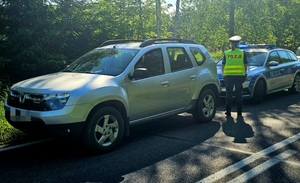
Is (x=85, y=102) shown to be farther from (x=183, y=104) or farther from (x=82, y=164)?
(x=183, y=104)

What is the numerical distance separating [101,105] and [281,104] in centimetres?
607

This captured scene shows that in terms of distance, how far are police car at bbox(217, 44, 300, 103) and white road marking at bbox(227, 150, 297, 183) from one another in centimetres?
448

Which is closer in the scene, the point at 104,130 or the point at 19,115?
the point at 19,115

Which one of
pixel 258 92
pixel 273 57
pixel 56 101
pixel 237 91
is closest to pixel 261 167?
pixel 56 101

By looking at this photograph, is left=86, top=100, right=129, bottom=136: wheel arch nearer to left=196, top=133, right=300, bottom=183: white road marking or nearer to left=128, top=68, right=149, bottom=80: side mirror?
left=128, top=68, right=149, bottom=80: side mirror

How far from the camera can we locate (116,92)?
17.1 ft

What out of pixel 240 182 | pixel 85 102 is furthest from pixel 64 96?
pixel 240 182

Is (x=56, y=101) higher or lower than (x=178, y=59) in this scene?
lower

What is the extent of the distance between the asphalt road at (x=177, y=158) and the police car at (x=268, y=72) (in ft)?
8.24

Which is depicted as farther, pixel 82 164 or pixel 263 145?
pixel 263 145

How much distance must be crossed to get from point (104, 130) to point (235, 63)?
3.90m

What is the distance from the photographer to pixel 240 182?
3.92 m

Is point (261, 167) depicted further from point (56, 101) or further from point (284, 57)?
point (284, 57)

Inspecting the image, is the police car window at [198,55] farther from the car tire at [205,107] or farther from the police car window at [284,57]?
the police car window at [284,57]
